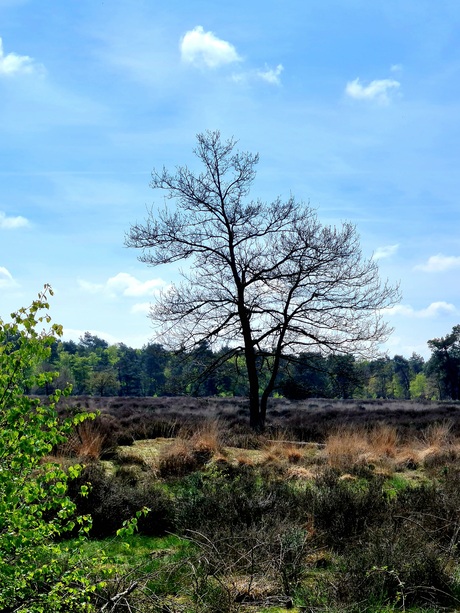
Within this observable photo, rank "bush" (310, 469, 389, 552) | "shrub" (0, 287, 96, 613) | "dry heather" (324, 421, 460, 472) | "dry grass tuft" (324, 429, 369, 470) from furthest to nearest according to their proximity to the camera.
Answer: "dry heather" (324, 421, 460, 472), "dry grass tuft" (324, 429, 369, 470), "bush" (310, 469, 389, 552), "shrub" (0, 287, 96, 613)

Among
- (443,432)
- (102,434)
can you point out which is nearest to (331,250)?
(443,432)

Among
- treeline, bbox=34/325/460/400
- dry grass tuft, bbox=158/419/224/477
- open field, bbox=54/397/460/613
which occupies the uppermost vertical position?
treeline, bbox=34/325/460/400

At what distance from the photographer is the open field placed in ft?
14.8

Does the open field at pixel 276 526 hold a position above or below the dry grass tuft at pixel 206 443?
below

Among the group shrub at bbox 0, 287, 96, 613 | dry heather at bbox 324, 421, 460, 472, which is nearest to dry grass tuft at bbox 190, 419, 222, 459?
dry heather at bbox 324, 421, 460, 472

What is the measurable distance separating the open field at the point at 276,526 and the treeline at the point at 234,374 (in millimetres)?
2076

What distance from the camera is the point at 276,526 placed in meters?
5.92

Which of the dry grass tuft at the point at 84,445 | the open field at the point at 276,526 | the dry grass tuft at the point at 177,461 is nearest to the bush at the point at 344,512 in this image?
the open field at the point at 276,526

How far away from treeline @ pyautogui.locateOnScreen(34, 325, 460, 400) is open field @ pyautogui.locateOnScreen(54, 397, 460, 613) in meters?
2.08

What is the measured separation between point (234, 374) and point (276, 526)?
1191 cm

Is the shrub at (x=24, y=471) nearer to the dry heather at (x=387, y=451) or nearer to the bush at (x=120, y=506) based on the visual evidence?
the bush at (x=120, y=506)

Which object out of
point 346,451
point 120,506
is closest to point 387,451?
point 346,451

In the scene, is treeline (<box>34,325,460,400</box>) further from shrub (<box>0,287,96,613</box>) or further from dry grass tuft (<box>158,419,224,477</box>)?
dry grass tuft (<box>158,419,224,477</box>)

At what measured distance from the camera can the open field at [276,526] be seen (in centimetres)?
450
